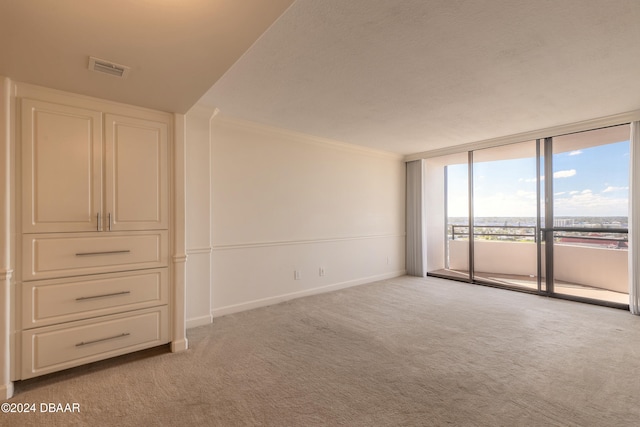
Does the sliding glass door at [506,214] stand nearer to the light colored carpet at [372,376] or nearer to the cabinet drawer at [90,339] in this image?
the light colored carpet at [372,376]

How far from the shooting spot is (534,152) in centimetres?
479

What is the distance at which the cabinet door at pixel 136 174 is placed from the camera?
2381mm

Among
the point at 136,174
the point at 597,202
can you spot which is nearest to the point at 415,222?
the point at 597,202

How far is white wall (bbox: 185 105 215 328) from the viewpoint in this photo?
3.24 metres

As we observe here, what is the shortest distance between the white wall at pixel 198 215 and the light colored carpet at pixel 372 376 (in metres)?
0.31

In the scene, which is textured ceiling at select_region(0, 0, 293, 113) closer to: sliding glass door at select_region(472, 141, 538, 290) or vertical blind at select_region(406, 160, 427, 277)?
vertical blind at select_region(406, 160, 427, 277)

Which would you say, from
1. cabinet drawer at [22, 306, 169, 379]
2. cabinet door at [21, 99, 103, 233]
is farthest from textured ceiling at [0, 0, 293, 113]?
cabinet drawer at [22, 306, 169, 379]

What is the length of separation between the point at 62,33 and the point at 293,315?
3.17 meters

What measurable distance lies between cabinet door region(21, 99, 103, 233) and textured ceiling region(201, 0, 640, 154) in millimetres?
1156

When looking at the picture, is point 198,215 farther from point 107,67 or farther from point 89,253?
point 107,67

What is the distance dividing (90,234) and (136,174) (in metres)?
0.58

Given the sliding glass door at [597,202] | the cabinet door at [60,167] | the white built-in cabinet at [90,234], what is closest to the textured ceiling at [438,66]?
the sliding glass door at [597,202]

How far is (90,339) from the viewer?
2281 millimetres

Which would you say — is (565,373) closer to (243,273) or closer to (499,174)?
(243,273)
